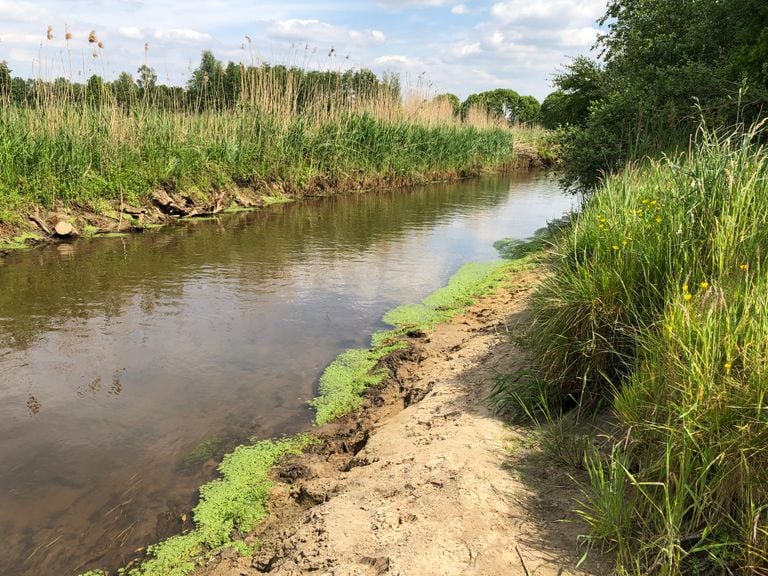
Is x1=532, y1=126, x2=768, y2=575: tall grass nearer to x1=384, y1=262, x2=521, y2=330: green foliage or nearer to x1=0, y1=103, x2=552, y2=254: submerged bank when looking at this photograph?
x1=384, y1=262, x2=521, y2=330: green foliage

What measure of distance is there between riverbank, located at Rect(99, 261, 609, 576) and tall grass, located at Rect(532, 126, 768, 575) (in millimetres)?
271

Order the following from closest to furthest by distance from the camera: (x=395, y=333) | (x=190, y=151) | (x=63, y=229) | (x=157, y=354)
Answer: (x=157, y=354) → (x=395, y=333) → (x=63, y=229) → (x=190, y=151)

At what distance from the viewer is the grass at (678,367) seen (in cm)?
223

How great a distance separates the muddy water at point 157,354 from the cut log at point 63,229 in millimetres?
514

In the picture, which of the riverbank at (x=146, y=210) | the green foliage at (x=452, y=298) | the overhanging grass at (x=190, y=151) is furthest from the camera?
the overhanging grass at (x=190, y=151)

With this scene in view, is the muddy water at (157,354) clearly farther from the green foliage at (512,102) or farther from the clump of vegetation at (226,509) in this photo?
the green foliage at (512,102)

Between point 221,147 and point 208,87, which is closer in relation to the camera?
point 221,147

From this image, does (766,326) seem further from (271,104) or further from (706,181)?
(271,104)

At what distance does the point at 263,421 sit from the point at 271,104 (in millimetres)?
13080

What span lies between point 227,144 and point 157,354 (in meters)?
9.45

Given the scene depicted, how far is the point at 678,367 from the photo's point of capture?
8.38 feet

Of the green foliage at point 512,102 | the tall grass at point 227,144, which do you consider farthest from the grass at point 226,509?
the green foliage at point 512,102

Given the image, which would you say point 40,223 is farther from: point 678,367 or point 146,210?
point 678,367

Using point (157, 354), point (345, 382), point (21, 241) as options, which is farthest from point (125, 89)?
point (345, 382)
